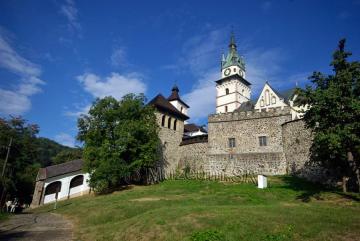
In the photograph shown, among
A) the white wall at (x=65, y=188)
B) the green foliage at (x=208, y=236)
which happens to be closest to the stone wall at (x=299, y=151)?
the green foliage at (x=208, y=236)

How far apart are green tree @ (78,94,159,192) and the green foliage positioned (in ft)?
61.4

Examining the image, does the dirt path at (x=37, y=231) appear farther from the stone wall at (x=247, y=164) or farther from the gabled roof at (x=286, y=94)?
the gabled roof at (x=286, y=94)

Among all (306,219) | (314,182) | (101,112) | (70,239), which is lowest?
(70,239)

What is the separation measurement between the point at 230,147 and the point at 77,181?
20416mm

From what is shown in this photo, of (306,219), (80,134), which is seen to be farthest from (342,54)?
(80,134)

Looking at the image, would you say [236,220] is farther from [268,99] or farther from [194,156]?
[268,99]

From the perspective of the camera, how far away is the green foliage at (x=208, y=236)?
1000 centimetres

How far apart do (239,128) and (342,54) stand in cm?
1600

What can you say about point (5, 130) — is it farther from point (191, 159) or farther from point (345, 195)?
point (345, 195)

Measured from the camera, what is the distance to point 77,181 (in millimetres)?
36281

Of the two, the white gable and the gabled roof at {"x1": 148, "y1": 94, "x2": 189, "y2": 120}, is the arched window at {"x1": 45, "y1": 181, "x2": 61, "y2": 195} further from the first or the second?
the white gable

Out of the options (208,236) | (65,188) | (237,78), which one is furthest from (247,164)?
(237,78)

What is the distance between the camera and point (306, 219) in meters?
11.6

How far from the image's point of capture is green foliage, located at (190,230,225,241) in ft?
32.8
